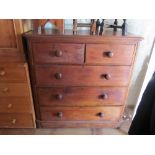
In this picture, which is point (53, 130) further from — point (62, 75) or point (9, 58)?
point (9, 58)

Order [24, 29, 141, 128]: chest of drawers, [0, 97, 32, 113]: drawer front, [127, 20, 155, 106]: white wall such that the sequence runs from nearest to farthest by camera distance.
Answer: [24, 29, 141, 128]: chest of drawers, [0, 97, 32, 113]: drawer front, [127, 20, 155, 106]: white wall

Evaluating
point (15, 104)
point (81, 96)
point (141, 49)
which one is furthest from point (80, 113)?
point (141, 49)

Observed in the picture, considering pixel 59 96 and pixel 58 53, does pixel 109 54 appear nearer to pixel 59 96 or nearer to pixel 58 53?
pixel 58 53

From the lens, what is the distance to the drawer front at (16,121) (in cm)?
153

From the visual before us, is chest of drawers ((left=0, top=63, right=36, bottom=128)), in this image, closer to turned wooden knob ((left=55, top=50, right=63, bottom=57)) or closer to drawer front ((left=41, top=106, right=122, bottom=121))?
drawer front ((left=41, top=106, right=122, bottom=121))

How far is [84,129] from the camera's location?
5.41 feet

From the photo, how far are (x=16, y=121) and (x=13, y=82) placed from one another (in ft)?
1.40

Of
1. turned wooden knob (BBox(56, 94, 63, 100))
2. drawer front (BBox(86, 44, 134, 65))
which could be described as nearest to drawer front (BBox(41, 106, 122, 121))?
turned wooden knob (BBox(56, 94, 63, 100))

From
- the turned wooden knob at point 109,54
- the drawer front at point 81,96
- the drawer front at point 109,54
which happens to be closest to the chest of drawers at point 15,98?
the drawer front at point 81,96

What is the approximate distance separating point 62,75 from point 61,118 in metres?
0.46

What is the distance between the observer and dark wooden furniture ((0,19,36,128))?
1.20m

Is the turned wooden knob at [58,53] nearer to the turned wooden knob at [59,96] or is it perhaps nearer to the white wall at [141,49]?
the turned wooden knob at [59,96]

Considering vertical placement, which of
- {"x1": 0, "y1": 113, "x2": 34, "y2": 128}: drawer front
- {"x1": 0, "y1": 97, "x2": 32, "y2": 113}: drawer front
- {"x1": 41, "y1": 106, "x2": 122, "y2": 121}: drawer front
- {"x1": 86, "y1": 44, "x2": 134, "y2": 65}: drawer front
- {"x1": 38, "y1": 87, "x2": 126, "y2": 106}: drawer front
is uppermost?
{"x1": 86, "y1": 44, "x2": 134, "y2": 65}: drawer front
